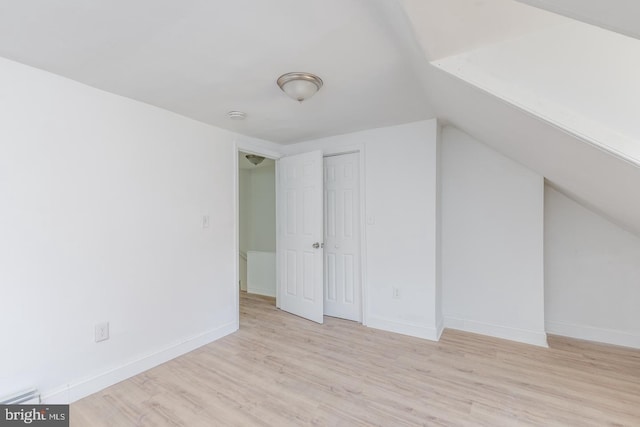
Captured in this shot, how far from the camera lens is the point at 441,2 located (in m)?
1.12

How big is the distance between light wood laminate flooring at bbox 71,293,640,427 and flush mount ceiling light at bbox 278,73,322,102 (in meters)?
2.04

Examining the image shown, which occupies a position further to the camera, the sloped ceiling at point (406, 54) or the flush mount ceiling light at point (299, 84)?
the flush mount ceiling light at point (299, 84)

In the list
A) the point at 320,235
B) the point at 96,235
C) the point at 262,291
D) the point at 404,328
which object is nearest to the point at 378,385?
the point at 404,328

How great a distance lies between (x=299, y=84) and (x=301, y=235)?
197cm

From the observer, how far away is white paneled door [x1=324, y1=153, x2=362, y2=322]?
3.38 metres

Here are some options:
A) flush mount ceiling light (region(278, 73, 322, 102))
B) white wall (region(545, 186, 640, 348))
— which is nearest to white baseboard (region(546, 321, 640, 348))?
white wall (region(545, 186, 640, 348))

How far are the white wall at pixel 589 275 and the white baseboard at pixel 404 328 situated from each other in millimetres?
1290

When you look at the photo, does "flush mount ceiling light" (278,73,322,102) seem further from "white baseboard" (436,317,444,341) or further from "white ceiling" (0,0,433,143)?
"white baseboard" (436,317,444,341)

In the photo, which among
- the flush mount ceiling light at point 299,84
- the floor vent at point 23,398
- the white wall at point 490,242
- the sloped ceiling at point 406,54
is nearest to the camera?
the sloped ceiling at point 406,54

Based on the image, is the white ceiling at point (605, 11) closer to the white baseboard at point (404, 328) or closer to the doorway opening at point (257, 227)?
the white baseboard at point (404, 328)

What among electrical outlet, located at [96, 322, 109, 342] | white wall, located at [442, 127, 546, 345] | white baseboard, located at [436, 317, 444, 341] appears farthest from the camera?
white baseboard, located at [436, 317, 444, 341]

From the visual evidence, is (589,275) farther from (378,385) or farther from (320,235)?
(320,235)

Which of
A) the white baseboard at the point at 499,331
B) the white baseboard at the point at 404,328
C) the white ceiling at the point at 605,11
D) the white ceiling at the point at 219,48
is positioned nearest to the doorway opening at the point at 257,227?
the white baseboard at the point at 404,328

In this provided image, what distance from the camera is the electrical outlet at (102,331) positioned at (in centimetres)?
205
